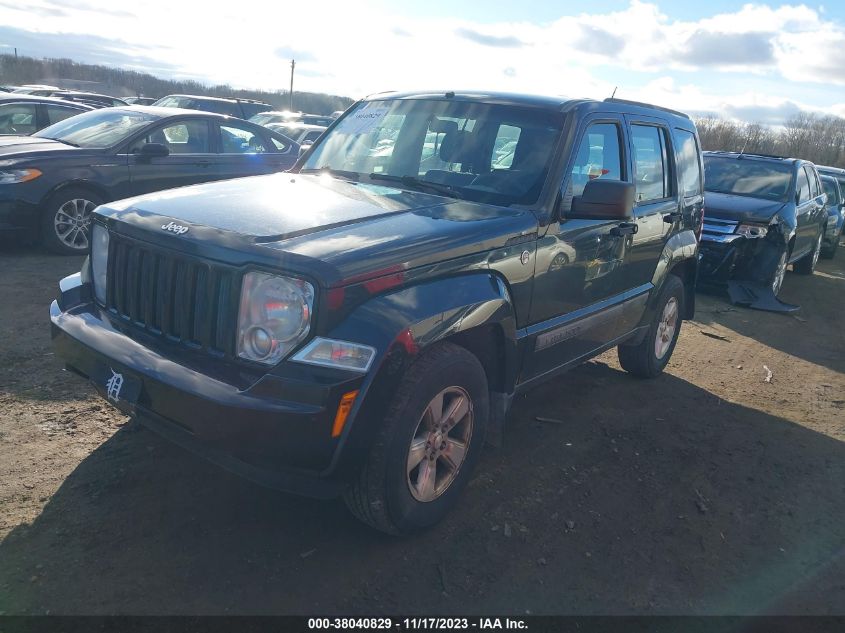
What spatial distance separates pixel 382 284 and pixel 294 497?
135 cm

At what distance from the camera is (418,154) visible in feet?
13.4

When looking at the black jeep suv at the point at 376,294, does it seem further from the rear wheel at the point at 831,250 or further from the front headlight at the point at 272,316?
the rear wheel at the point at 831,250

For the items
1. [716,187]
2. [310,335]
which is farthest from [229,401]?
[716,187]

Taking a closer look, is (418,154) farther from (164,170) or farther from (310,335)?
(164,170)

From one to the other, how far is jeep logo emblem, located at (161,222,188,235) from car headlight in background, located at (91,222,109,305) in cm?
49

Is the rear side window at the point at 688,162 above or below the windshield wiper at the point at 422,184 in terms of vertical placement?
above

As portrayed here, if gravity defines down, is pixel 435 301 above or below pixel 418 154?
below

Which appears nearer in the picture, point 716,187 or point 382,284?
point 382,284

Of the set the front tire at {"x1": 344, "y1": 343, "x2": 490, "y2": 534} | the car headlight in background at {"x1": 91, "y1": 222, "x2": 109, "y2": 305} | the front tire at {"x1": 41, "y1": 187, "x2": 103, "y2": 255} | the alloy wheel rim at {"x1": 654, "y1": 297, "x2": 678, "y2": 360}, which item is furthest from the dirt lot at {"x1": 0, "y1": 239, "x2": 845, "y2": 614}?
the front tire at {"x1": 41, "y1": 187, "x2": 103, "y2": 255}

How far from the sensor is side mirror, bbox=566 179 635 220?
3566 mm

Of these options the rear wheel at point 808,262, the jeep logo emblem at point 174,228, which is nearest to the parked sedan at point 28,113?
the jeep logo emblem at point 174,228

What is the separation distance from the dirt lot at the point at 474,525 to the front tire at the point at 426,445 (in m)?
0.21

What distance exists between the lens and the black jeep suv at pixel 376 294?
2639 mm

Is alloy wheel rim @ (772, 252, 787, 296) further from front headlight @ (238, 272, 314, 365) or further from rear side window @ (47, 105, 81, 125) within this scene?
rear side window @ (47, 105, 81, 125)
